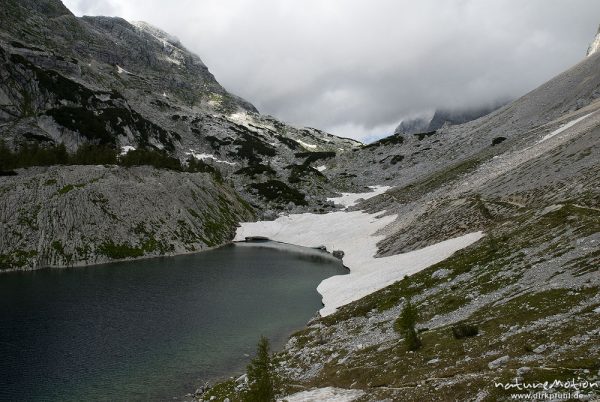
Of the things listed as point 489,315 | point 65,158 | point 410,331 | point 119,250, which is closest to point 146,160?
point 65,158

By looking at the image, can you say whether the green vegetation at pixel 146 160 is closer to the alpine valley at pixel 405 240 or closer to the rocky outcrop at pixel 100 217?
the alpine valley at pixel 405 240

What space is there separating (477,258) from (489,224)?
68.8 feet

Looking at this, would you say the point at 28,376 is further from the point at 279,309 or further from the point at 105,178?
the point at 105,178

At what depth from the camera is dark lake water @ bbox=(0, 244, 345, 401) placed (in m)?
43.5

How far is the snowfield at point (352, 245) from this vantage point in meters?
67.7

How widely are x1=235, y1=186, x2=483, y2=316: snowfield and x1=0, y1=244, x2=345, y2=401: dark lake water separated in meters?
5.60

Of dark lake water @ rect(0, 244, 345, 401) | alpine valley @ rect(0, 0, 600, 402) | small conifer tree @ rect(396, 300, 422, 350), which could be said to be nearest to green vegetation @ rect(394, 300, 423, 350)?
small conifer tree @ rect(396, 300, 422, 350)

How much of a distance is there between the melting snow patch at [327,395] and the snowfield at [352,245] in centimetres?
3101

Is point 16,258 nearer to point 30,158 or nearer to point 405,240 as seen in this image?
→ point 30,158

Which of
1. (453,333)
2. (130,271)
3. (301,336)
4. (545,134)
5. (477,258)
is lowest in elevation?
(453,333)

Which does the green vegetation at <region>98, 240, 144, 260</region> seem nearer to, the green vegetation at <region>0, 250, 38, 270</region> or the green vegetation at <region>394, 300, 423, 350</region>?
the green vegetation at <region>0, 250, 38, 270</region>

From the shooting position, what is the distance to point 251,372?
29984 mm

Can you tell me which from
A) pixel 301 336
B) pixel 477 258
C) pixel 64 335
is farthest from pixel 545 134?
pixel 64 335

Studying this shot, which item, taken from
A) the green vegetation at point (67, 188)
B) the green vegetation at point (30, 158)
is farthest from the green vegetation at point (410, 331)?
the green vegetation at point (30, 158)
